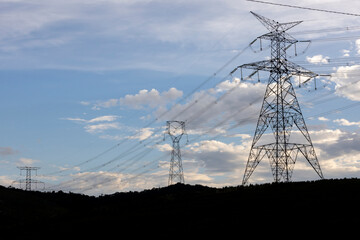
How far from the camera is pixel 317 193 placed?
110 ft

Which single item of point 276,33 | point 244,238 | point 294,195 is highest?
point 276,33

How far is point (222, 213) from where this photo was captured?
99.5 ft

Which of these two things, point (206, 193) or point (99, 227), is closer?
point (99, 227)

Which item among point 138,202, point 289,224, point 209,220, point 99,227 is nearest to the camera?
point 289,224

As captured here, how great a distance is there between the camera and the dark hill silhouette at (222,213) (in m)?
25.5

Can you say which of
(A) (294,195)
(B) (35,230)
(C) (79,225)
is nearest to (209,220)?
(A) (294,195)

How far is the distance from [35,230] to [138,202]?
1066cm

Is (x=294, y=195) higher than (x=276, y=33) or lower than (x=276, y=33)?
lower

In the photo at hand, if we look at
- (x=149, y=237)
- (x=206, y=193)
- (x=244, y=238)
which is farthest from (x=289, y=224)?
(x=206, y=193)

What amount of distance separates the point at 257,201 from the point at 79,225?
44.9 ft

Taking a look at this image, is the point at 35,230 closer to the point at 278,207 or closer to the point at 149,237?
the point at 149,237

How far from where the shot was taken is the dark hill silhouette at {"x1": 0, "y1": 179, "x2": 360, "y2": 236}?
2552cm

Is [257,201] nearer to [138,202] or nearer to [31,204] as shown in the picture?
[138,202]

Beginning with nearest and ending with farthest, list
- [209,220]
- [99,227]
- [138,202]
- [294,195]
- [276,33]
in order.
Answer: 1. [209,220]
2. [99,227]
3. [294,195]
4. [138,202]
5. [276,33]
